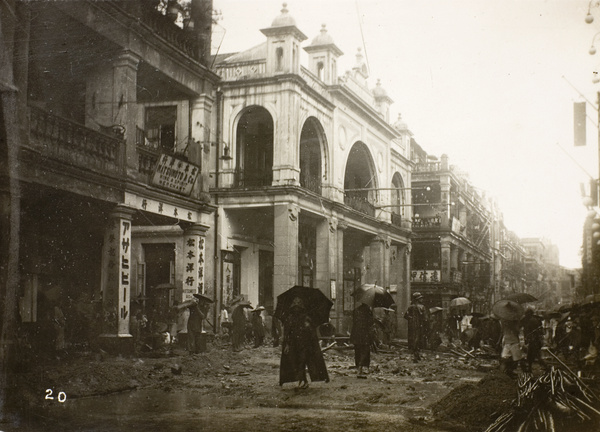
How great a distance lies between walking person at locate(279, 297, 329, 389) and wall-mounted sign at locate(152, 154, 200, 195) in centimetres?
670

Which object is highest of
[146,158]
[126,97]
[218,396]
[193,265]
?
[126,97]

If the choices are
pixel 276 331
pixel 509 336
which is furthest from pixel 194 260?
pixel 509 336

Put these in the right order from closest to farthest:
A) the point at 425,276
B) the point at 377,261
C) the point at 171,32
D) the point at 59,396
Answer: the point at 59,396
the point at 171,32
the point at 377,261
the point at 425,276

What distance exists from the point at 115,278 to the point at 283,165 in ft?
30.3

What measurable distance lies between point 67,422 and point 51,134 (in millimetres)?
6594

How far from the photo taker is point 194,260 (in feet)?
62.9

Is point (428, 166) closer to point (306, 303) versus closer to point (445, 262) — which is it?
point (445, 262)

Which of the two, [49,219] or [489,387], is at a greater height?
[49,219]

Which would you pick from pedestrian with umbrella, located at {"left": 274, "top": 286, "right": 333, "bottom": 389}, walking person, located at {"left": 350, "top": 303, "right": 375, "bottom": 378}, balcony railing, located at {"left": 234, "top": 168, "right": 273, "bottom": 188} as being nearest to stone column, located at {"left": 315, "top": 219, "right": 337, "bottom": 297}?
balcony railing, located at {"left": 234, "top": 168, "right": 273, "bottom": 188}

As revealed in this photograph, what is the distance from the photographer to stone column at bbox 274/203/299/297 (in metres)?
22.5

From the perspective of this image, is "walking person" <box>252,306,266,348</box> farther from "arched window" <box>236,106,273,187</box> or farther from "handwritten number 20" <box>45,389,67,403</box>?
"handwritten number 20" <box>45,389,67,403</box>

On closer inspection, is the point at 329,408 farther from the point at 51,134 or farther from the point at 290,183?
the point at 290,183

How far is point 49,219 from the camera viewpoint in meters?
15.6

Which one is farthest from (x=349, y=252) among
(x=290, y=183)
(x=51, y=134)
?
(x=51, y=134)
